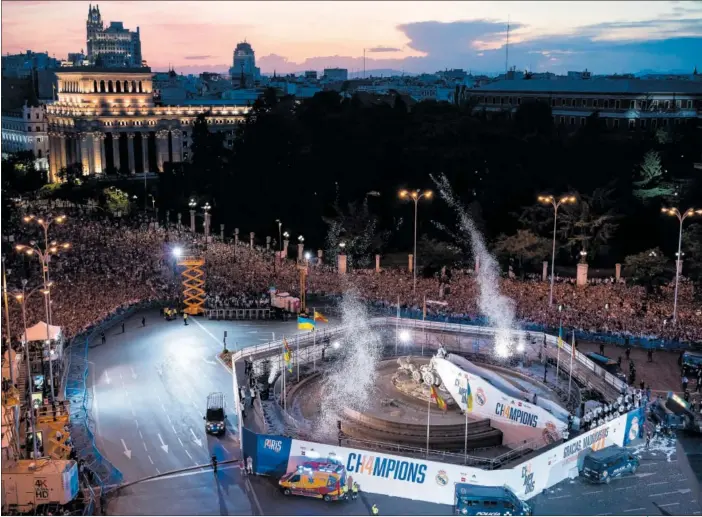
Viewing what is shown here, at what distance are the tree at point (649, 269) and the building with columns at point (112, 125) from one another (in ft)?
183

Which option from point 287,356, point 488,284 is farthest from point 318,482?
point 488,284

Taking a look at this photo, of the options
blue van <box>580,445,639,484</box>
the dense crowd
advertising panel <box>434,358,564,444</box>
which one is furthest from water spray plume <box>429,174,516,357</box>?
blue van <box>580,445,639,484</box>

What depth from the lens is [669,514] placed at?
52.6ft

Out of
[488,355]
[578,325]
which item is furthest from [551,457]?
[578,325]

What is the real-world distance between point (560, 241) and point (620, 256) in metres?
4.07

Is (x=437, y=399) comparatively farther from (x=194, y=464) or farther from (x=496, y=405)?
(x=194, y=464)

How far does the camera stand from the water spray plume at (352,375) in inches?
798

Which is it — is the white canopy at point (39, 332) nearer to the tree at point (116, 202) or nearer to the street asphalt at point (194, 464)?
the street asphalt at point (194, 464)

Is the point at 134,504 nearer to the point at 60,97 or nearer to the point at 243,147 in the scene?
the point at 243,147

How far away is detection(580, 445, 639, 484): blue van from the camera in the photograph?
56.6 feet

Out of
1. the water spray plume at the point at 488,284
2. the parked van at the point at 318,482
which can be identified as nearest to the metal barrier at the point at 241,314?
the water spray plume at the point at 488,284

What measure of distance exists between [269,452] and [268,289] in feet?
51.7

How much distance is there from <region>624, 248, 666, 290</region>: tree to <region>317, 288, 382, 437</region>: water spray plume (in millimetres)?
11012

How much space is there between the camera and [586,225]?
36812 mm
